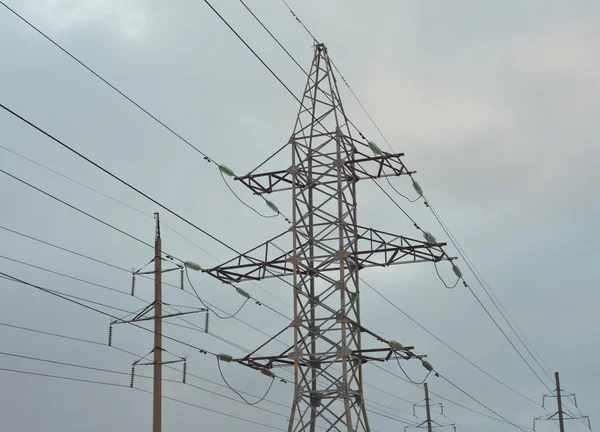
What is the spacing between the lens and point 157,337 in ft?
90.2

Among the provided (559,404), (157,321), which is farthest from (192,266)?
(559,404)

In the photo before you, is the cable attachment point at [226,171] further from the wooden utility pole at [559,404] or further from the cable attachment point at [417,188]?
the wooden utility pole at [559,404]

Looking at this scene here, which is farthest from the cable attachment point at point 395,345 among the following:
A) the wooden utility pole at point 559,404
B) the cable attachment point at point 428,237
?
the wooden utility pole at point 559,404

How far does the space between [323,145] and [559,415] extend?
152 ft

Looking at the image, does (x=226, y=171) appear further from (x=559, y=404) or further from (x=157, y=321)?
(x=559, y=404)

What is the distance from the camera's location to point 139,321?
28.5 meters

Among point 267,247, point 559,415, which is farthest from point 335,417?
point 559,415

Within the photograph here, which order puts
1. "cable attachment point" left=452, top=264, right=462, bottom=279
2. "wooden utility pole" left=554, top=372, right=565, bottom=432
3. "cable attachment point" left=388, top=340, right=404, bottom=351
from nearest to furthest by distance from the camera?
"cable attachment point" left=388, top=340, right=404, bottom=351 → "cable attachment point" left=452, top=264, right=462, bottom=279 → "wooden utility pole" left=554, top=372, right=565, bottom=432

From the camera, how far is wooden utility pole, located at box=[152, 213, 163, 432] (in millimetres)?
25609

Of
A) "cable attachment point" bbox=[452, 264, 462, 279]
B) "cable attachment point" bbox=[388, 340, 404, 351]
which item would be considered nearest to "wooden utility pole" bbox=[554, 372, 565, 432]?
"cable attachment point" bbox=[452, 264, 462, 279]

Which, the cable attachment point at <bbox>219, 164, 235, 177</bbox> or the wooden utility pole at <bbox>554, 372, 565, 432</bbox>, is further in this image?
the wooden utility pole at <bbox>554, 372, 565, 432</bbox>

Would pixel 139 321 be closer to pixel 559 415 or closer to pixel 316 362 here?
pixel 316 362

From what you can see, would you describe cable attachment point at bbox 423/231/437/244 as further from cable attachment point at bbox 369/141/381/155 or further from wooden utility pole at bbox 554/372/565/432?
wooden utility pole at bbox 554/372/565/432

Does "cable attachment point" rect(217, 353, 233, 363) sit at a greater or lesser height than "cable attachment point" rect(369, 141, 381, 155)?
lesser
